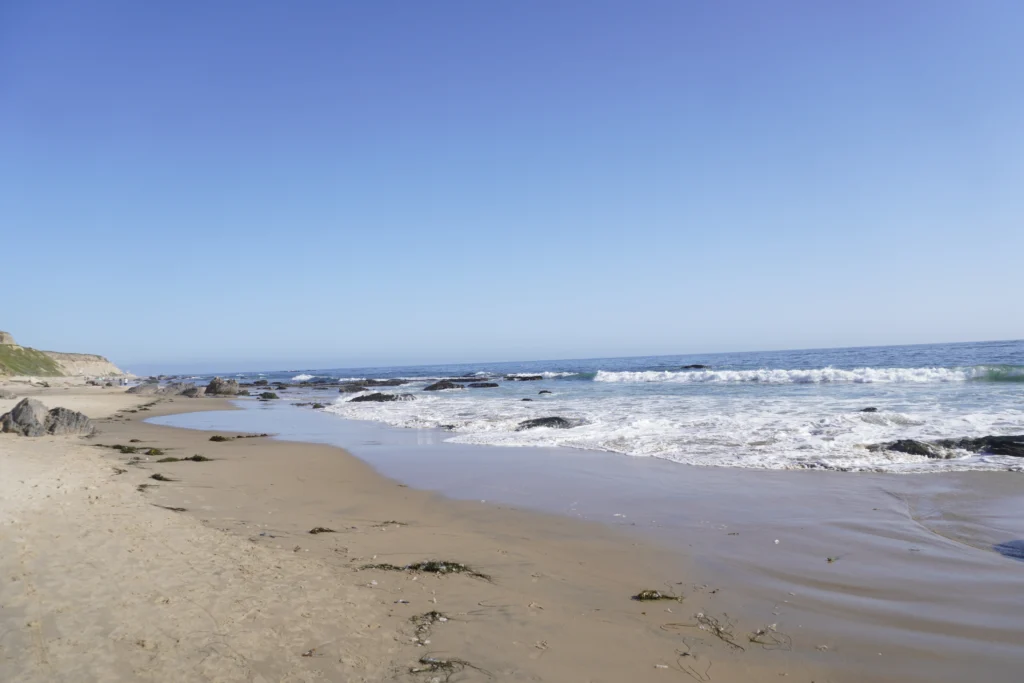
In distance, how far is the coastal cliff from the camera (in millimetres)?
55281

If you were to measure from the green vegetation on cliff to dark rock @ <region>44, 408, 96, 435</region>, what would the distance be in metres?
45.5

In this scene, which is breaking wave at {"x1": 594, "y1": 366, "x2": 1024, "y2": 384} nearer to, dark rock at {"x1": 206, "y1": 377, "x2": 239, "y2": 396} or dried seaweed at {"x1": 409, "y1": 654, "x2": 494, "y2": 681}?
dried seaweed at {"x1": 409, "y1": 654, "x2": 494, "y2": 681}

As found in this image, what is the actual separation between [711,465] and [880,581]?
5.13 m

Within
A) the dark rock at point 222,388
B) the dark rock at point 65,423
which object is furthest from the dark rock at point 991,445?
the dark rock at point 222,388

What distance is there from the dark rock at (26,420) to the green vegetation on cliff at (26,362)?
46.0 m

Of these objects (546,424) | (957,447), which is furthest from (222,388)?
(957,447)

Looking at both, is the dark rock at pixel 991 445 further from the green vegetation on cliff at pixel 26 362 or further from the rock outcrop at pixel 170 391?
the green vegetation on cliff at pixel 26 362

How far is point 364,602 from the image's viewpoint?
4.37 meters

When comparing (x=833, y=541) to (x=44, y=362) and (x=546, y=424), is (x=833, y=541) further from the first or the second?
(x=44, y=362)

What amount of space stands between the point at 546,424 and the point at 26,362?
66421 millimetres

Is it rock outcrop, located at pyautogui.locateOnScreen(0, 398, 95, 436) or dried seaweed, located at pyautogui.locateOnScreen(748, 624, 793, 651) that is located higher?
rock outcrop, located at pyautogui.locateOnScreen(0, 398, 95, 436)

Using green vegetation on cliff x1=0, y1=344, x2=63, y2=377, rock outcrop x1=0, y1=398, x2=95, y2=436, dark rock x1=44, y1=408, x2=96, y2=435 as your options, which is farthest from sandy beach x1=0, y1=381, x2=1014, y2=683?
green vegetation on cliff x1=0, y1=344, x2=63, y2=377

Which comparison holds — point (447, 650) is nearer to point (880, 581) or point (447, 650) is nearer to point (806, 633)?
point (806, 633)

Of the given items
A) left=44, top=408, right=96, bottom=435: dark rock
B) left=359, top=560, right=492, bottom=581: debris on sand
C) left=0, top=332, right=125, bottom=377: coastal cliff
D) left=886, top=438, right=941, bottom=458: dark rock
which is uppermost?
left=0, top=332, right=125, bottom=377: coastal cliff
